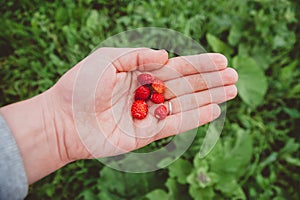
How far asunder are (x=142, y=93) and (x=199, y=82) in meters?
0.25

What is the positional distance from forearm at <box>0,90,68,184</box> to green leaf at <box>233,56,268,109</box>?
105 centimetres

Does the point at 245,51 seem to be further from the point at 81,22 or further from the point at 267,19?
the point at 81,22

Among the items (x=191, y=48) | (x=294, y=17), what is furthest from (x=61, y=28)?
(x=294, y=17)

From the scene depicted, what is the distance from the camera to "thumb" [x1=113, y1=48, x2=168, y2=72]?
168cm

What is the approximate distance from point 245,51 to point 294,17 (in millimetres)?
401

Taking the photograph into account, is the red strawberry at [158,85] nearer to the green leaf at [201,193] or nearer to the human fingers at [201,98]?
the human fingers at [201,98]

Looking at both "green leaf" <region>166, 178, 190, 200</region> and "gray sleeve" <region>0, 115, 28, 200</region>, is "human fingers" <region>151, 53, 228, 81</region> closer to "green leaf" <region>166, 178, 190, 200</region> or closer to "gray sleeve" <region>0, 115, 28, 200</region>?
"green leaf" <region>166, 178, 190, 200</region>

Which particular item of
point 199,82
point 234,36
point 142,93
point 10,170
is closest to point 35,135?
point 10,170

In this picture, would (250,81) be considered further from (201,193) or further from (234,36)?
(201,193)

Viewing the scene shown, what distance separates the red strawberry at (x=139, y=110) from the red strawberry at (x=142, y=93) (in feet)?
0.10

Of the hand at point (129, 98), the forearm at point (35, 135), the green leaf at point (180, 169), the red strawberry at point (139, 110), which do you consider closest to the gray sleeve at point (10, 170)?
the forearm at point (35, 135)

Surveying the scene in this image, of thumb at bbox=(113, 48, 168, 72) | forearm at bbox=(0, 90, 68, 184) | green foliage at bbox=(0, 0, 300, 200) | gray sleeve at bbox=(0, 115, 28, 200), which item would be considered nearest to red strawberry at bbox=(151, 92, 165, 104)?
thumb at bbox=(113, 48, 168, 72)

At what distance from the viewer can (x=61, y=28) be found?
229cm

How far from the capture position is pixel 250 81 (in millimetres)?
2234
